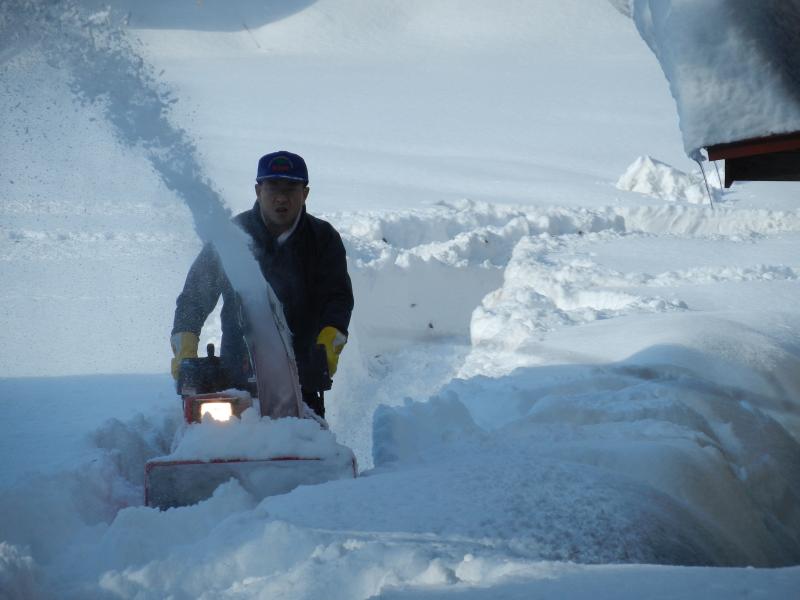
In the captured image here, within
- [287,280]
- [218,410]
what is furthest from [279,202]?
[218,410]

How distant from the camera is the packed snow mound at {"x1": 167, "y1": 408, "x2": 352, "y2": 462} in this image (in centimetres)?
263

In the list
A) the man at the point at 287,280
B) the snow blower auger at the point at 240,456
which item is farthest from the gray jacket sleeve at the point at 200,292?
the snow blower auger at the point at 240,456

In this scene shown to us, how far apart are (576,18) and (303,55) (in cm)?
869

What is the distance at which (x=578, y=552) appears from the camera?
2.28 metres

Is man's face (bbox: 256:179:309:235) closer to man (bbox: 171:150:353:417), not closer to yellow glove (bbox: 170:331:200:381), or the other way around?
man (bbox: 171:150:353:417)

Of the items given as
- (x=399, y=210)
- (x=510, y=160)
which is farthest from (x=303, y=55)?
(x=399, y=210)

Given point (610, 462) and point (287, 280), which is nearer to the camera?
point (610, 462)

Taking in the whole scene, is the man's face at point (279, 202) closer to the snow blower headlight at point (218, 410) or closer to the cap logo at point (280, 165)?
the cap logo at point (280, 165)

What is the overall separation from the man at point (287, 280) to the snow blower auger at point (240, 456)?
37 cm

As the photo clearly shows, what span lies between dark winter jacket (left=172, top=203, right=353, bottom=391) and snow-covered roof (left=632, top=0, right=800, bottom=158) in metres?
1.61

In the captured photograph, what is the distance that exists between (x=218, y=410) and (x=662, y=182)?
921 cm

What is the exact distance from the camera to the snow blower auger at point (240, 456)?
2600 mm

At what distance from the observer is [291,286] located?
11.9 ft

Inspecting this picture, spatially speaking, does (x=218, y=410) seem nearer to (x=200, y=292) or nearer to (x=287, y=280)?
(x=200, y=292)
